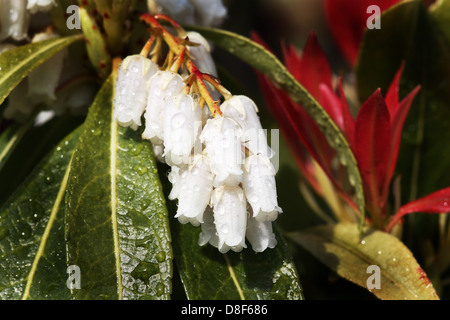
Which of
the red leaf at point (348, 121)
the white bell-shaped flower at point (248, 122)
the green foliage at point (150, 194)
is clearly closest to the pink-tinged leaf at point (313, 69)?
the green foliage at point (150, 194)

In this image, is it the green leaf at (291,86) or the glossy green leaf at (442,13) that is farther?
the glossy green leaf at (442,13)

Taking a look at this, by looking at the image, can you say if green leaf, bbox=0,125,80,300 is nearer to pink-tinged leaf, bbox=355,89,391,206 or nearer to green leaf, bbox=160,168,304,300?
green leaf, bbox=160,168,304,300

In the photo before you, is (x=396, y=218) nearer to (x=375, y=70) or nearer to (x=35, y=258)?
(x=375, y=70)

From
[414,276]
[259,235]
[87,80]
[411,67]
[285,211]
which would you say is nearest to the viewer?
[259,235]

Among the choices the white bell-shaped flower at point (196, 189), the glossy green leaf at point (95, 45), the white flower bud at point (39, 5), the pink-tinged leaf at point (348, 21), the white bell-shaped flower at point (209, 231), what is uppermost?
the pink-tinged leaf at point (348, 21)

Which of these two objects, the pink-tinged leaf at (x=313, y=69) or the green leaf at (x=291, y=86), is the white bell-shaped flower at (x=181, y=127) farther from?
the pink-tinged leaf at (x=313, y=69)

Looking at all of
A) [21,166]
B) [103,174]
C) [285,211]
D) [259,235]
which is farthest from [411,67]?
[21,166]

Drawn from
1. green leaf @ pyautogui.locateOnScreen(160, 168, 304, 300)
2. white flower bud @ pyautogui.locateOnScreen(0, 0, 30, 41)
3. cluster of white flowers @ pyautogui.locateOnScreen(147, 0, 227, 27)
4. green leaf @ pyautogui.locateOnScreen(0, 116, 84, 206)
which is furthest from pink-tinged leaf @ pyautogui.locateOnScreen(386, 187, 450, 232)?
white flower bud @ pyautogui.locateOnScreen(0, 0, 30, 41)
